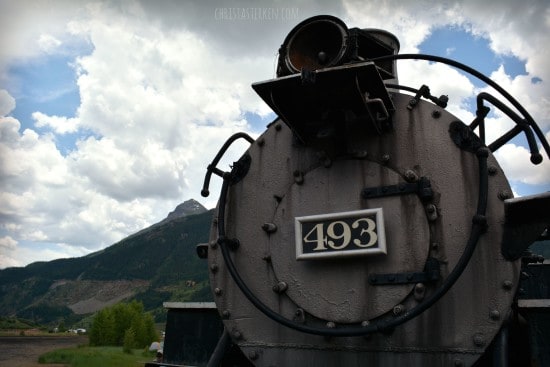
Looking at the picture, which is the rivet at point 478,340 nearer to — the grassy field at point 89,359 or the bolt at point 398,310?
the bolt at point 398,310

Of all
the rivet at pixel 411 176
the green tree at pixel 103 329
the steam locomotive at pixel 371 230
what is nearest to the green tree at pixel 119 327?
the green tree at pixel 103 329

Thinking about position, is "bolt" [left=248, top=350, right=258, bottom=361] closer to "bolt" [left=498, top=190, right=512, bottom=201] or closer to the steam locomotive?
the steam locomotive

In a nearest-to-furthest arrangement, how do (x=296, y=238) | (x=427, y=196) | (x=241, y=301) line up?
1. (x=427, y=196)
2. (x=296, y=238)
3. (x=241, y=301)

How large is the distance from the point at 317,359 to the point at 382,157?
116cm

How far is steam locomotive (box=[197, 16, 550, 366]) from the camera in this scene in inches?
87.6

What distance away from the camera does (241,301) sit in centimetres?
287

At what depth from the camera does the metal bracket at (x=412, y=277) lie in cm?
229

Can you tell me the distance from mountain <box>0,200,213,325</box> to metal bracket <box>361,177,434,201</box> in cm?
9511

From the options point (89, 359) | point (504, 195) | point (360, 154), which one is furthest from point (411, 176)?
point (89, 359)

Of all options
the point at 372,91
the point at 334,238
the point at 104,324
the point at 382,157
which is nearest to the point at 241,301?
the point at 334,238

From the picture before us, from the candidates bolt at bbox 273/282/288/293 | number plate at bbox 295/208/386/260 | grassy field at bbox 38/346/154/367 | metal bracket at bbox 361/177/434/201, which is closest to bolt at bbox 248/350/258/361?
bolt at bbox 273/282/288/293

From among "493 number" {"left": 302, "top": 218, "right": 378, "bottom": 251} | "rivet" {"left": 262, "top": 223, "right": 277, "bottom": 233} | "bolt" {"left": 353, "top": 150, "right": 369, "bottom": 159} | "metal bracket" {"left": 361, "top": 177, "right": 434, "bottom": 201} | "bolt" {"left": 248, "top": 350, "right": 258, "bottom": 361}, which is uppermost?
"bolt" {"left": 353, "top": 150, "right": 369, "bottom": 159}

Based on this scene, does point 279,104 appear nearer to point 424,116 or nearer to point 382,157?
point 382,157

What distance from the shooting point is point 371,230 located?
2.39m
